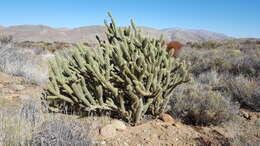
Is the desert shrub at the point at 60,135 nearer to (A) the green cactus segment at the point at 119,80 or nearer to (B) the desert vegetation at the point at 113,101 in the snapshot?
(B) the desert vegetation at the point at 113,101

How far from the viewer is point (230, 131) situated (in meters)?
3.98

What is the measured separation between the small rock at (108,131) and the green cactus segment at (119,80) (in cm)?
40

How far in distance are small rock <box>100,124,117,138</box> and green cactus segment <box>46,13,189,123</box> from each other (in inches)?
15.6

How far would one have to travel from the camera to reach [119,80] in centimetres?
363

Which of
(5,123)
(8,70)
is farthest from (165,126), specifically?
(8,70)

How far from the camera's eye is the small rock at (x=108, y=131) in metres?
3.14

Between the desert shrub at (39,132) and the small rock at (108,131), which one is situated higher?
the desert shrub at (39,132)

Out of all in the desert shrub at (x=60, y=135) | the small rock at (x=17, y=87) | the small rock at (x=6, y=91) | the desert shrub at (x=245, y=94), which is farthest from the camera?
the desert shrub at (x=245, y=94)

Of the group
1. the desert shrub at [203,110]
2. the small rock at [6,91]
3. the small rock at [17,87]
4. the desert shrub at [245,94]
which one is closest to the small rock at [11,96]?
the small rock at [6,91]

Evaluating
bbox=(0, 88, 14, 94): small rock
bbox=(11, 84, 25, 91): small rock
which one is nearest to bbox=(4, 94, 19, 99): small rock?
bbox=(0, 88, 14, 94): small rock

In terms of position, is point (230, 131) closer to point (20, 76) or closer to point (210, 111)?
point (210, 111)

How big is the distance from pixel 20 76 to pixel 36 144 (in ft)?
A: 18.1

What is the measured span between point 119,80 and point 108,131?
0.80 m

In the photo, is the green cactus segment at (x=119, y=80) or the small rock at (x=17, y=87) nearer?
the green cactus segment at (x=119, y=80)
